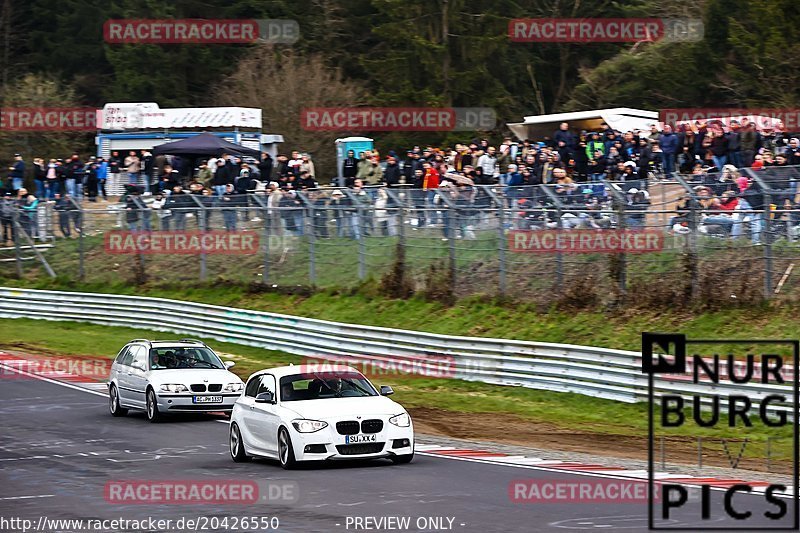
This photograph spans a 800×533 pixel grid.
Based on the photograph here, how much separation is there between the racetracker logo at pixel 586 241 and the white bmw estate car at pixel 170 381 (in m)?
7.14

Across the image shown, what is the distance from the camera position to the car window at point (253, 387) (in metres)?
16.8

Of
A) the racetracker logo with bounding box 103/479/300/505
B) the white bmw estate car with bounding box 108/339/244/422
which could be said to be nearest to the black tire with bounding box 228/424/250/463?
the racetracker logo with bounding box 103/479/300/505

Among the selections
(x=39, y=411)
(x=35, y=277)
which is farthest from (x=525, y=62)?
(x=39, y=411)

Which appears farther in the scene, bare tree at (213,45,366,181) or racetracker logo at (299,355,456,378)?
bare tree at (213,45,366,181)

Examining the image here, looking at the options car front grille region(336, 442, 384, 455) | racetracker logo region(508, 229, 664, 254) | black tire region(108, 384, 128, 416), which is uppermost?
racetracker logo region(508, 229, 664, 254)

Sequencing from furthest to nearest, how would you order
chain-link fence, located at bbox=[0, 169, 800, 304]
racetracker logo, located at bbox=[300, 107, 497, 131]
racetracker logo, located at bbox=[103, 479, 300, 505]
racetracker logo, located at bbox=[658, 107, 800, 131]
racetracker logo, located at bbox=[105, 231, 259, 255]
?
1. racetracker logo, located at bbox=[300, 107, 497, 131]
2. racetracker logo, located at bbox=[658, 107, 800, 131]
3. racetracker logo, located at bbox=[105, 231, 259, 255]
4. chain-link fence, located at bbox=[0, 169, 800, 304]
5. racetracker logo, located at bbox=[103, 479, 300, 505]

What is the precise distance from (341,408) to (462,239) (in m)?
12.7

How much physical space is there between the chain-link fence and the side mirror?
10.1m

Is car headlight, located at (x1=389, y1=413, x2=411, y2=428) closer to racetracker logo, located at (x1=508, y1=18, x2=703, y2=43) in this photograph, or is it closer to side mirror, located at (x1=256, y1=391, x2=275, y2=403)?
side mirror, located at (x1=256, y1=391, x2=275, y2=403)

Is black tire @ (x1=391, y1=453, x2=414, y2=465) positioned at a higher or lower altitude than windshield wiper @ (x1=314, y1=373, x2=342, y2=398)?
lower

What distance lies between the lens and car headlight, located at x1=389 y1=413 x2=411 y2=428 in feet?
50.8

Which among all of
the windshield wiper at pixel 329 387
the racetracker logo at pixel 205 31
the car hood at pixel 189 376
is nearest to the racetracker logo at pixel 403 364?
the car hood at pixel 189 376

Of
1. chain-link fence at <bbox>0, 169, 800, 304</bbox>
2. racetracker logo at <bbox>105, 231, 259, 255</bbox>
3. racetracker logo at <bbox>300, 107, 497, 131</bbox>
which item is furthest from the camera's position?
racetracker logo at <bbox>300, 107, 497, 131</bbox>

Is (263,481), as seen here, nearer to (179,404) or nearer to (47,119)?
(179,404)
